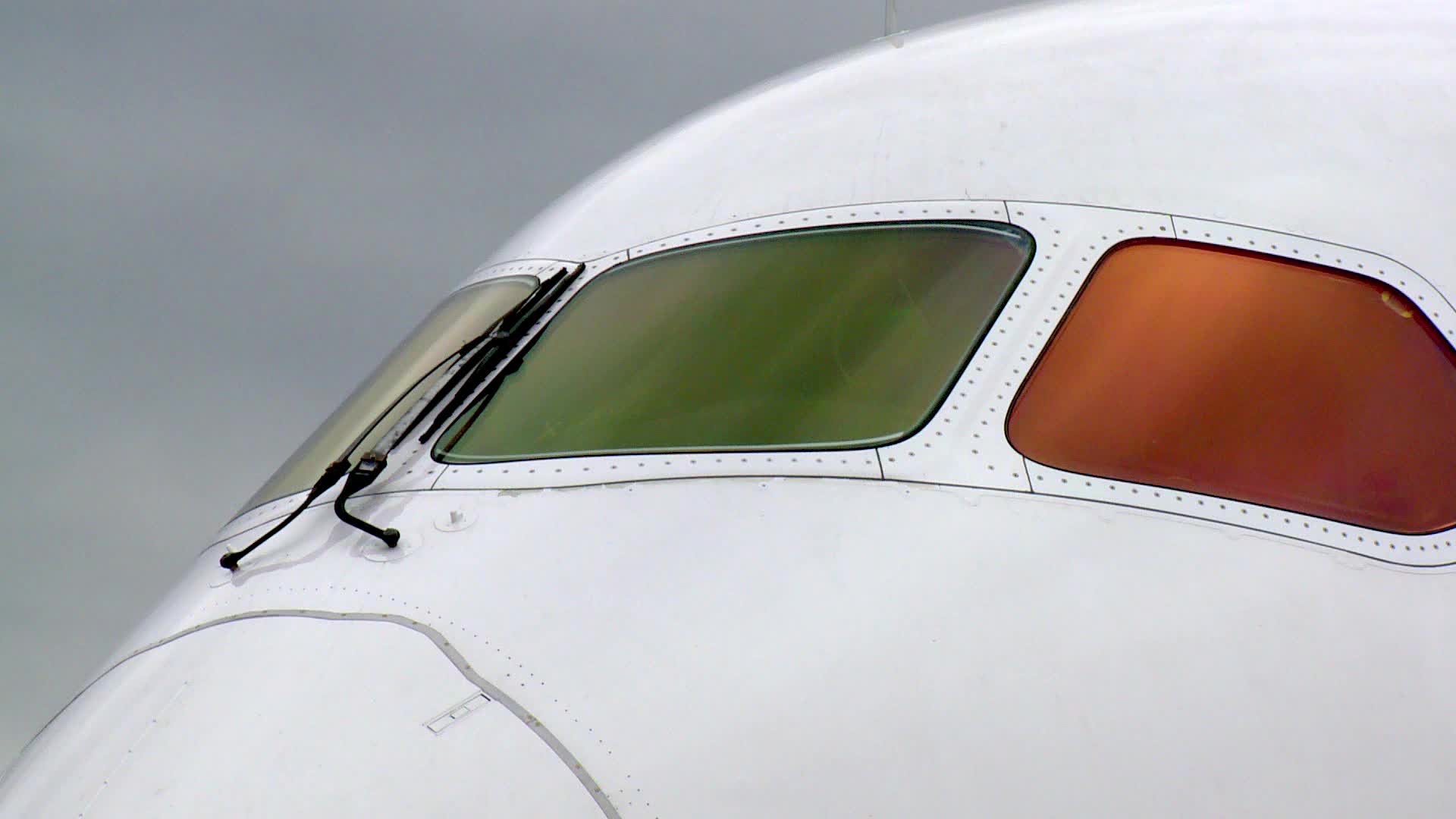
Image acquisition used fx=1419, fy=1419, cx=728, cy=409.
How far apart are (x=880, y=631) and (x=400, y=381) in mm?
2711

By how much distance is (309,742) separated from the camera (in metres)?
3.63

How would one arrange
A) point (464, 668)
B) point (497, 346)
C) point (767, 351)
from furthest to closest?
1. point (497, 346)
2. point (767, 351)
3. point (464, 668)

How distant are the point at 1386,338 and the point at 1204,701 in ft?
4.80

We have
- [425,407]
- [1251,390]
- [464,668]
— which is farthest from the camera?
[425,407]

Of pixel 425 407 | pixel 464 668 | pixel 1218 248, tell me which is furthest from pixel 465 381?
pixel 1218 248

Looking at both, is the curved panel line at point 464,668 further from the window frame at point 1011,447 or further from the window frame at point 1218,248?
the window frame at point 1218,248

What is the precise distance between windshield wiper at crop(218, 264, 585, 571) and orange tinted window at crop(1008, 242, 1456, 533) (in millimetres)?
1998

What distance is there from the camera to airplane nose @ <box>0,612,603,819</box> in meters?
3.48

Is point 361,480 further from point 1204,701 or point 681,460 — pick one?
point 1204,701

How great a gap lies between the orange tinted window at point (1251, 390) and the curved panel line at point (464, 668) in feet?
5.20

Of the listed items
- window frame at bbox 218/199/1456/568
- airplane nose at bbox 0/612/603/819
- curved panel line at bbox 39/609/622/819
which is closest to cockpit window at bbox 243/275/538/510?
window frame at bbox 218/199/1456/568

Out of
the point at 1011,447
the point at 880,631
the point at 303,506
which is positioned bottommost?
the point at 880,631

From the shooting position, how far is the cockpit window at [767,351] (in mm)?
4406

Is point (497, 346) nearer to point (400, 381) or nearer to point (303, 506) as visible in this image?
point (400, 381)
